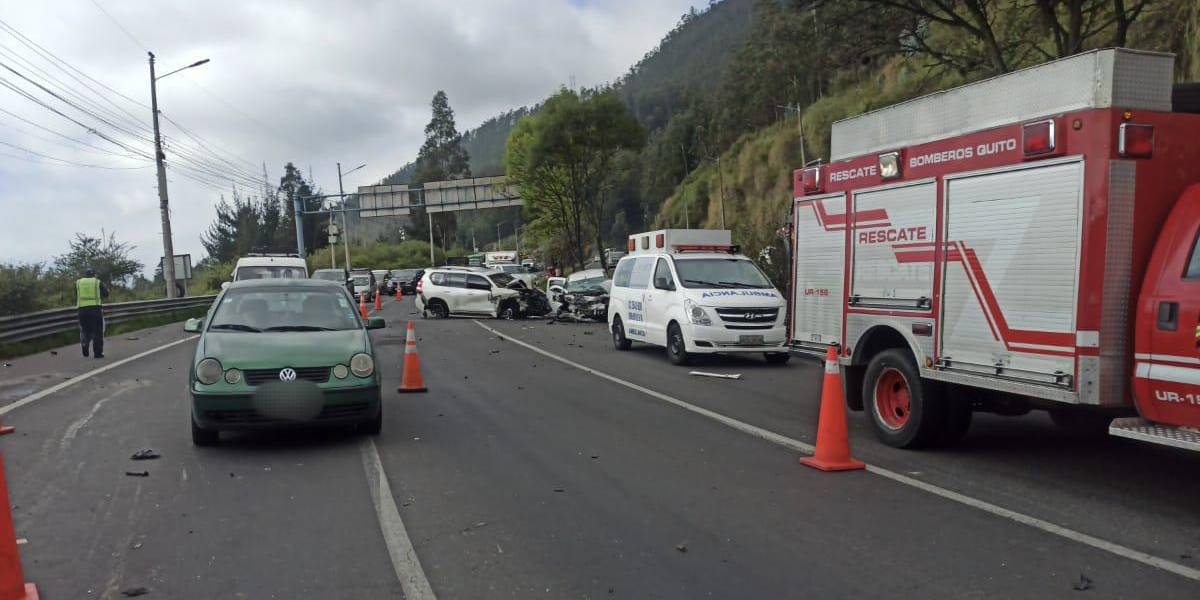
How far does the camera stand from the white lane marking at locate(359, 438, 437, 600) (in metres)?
4.60

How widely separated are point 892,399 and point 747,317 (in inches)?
261

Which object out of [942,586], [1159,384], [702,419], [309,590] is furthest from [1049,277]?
[309,590]

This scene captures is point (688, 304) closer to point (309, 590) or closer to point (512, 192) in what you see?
point (309, 590)

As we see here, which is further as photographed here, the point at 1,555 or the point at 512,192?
the point at 512,192

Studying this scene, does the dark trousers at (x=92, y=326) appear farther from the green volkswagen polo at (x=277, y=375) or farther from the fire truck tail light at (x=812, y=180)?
the fire truck tail light at (x=812, y=180)

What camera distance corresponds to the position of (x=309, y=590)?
4570 millimetres

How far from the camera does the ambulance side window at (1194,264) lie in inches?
214

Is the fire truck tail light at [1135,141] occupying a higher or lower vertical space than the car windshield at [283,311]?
higher

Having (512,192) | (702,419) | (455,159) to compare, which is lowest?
(702,419)

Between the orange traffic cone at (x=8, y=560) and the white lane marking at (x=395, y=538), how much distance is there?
173 cm

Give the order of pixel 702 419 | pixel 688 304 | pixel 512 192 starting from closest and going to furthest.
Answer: pixel 702 419 < pixel 688 304 < pixel 512 192

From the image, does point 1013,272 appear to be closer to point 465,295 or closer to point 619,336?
point 619,336

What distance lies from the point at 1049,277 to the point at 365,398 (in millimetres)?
5618

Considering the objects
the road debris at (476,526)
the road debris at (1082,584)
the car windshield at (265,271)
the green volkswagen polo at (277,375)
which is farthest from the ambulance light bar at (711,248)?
the road debris at (1082,584)
